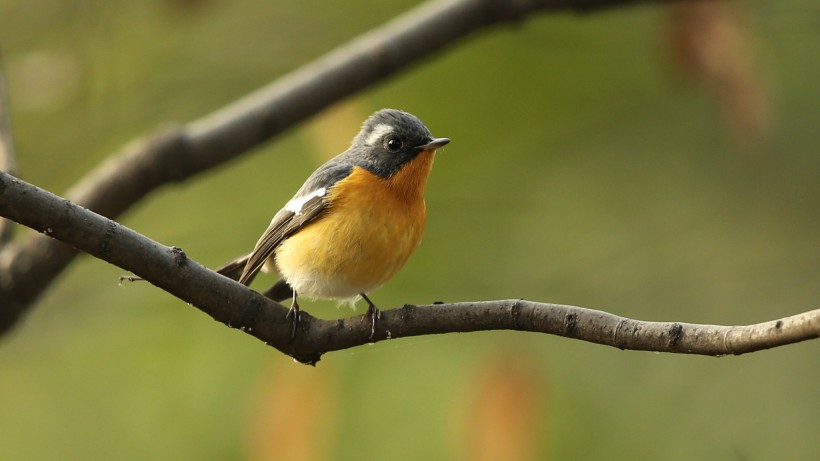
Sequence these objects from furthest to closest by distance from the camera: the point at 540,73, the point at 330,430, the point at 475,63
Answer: the point at 475,63, the point at 540,73, the point at 330,430

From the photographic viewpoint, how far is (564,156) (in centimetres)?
699

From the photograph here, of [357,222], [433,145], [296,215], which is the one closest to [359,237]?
[357,222]

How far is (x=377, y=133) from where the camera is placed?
4.95 meters

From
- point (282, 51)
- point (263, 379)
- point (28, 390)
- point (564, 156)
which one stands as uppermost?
point (282, 51)

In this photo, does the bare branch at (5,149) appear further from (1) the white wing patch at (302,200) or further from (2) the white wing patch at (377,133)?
(2) the white wing patch at (377,133)

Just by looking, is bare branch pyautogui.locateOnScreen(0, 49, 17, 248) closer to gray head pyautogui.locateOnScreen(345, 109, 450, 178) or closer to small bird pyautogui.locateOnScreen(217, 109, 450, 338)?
small bird pyautogui.locateOnScreen(217, 109, 450, 338)

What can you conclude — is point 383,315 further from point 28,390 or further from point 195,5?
point 28,390

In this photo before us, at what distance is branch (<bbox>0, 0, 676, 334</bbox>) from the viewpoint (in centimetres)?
472

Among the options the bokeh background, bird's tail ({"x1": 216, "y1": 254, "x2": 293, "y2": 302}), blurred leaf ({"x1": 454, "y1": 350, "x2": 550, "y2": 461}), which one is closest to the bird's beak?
the bokeh background

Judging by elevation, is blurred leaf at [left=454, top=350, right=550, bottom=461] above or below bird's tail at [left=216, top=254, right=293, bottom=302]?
below

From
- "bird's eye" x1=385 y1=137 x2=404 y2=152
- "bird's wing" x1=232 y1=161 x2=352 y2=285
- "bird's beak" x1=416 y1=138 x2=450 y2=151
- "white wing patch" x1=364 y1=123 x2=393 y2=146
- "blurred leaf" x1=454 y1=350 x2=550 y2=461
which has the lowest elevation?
"blurred leaf" x1=454 y1=350 x2=550 y2=461

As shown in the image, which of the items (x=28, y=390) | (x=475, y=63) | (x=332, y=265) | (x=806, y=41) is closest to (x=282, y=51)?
(x=475, y=63)

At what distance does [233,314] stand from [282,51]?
3255 millimetres

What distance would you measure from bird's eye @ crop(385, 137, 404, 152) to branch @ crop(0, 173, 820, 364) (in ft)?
4.93
